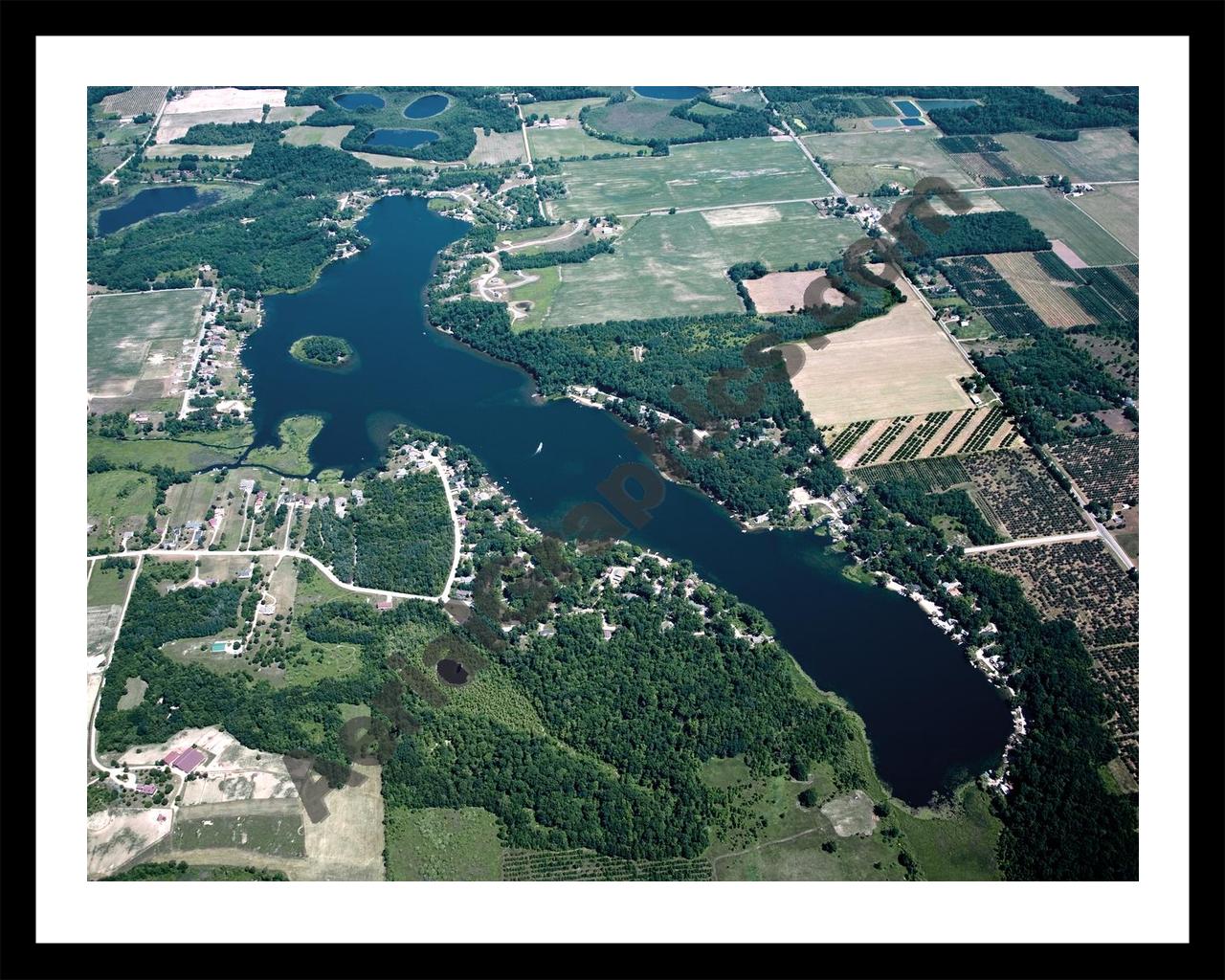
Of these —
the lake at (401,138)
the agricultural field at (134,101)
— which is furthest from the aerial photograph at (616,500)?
the agricultural field at (134,101)

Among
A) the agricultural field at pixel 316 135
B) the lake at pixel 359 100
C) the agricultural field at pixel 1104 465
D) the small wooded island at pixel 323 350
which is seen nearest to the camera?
the agricultural field at pixel 1104 465

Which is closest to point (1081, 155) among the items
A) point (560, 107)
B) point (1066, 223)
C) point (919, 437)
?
point (1066, 223)

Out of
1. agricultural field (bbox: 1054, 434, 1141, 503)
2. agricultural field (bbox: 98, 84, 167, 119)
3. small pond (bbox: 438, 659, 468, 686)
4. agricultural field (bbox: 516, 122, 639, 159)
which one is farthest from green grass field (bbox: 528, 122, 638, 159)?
small pond (bbox: 438, 659, 468, 686)

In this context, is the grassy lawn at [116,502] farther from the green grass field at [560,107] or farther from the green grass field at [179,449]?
the green grass field at [560,107]

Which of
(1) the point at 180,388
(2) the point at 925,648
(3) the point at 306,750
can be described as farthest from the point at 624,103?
(3) the point at 306,750

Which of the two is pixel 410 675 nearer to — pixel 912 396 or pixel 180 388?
pixel 180 388

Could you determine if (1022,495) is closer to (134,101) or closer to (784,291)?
(784,291)
